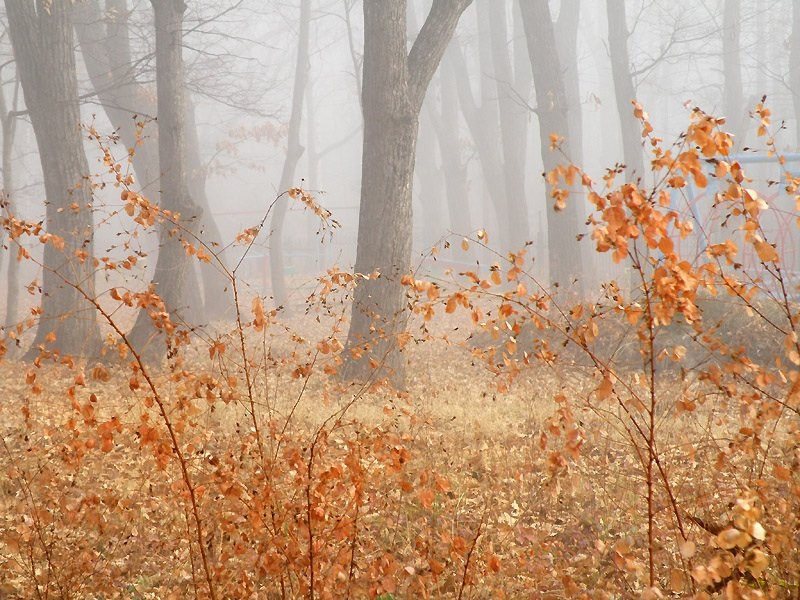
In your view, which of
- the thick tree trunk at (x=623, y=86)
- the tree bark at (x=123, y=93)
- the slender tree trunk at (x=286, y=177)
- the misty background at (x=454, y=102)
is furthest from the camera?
the slender tree trunk at (x=286, y=177)

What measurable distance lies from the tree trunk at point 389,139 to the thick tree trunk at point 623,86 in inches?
259

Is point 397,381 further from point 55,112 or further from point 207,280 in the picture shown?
point 207,280

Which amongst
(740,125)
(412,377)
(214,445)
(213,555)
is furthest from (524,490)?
(740,125)

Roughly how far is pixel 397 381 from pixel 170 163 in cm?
397

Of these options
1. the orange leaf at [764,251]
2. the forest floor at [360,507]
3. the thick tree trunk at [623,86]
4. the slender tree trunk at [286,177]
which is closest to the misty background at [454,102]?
the thick tree trunk at [623,86]

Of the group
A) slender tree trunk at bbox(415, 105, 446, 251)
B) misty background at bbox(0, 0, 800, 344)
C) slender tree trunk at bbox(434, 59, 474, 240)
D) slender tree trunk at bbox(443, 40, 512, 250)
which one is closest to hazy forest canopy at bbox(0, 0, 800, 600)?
misty background at bbox(0, 0, 800, 344)

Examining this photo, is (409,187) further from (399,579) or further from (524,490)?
(399,579)

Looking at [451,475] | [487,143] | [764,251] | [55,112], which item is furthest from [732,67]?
[764,251]

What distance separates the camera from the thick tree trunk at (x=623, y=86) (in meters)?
13.1

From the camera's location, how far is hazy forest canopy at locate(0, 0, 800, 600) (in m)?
2.62

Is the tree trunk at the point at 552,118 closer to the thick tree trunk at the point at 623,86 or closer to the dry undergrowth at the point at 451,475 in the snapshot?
the thick tree trunk at the point at 623,86

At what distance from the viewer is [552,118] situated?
11453mm

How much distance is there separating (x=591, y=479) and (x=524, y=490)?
521mm

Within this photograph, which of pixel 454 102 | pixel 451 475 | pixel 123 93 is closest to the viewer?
pixel 451 475
